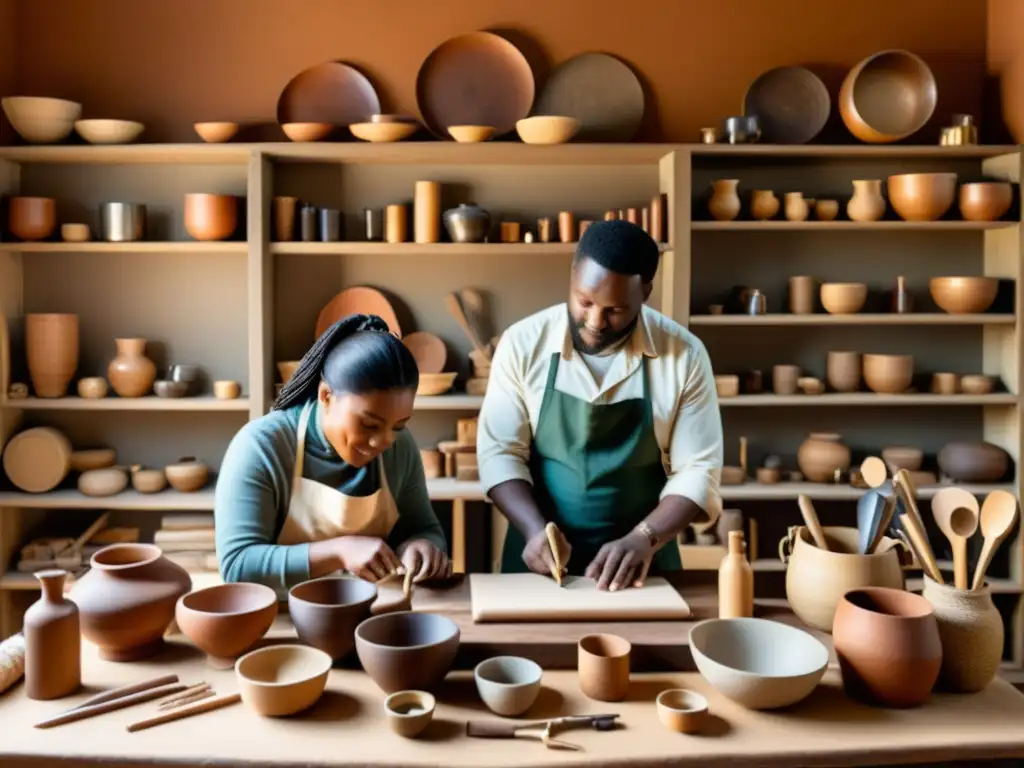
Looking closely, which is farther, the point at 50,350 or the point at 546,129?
the point at 50,350

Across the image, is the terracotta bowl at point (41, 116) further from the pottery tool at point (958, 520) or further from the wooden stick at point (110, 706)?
the pottery tool at point (958, 520)

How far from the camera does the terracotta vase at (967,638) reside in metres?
1.72

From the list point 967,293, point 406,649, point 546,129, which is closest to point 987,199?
point 967,293

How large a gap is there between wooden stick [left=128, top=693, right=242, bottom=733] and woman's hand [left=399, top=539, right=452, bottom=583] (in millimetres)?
530

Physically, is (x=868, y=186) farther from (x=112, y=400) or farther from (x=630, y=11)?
(x=112, y=400)

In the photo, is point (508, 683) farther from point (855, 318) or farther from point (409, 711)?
point (855, 318)

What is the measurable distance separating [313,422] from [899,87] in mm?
3401

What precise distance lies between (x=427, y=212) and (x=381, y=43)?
0.83m

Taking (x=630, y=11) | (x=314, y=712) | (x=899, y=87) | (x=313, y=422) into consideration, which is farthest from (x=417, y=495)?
(x=899, y=87)

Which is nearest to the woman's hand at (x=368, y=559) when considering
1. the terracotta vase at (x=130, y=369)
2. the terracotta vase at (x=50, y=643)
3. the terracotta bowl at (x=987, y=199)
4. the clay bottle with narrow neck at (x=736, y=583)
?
the terracotta vase at (x=50, y=643)

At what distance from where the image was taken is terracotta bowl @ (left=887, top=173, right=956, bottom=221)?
13.6 ft

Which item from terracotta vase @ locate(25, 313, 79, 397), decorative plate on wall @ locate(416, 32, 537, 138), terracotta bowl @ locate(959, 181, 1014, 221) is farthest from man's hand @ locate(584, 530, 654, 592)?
terracotta vase @ locate(25, 313, 79, 397)

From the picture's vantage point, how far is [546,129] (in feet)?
13.3

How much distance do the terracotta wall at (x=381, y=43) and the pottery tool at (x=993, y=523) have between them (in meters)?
2.92
